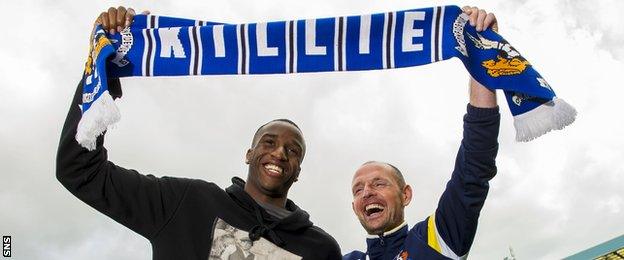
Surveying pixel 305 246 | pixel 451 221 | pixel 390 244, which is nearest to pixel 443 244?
pixel 451 221

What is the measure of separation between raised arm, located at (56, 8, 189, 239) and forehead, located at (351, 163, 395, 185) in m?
1.89

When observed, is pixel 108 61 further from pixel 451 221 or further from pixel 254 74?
pixel 451 221

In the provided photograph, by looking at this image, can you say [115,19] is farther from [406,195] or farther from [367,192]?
[406,195]

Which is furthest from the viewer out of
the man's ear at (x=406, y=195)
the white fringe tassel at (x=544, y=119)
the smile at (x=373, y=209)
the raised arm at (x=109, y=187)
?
the man's ear at (x=406, y=195)

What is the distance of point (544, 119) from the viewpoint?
11.5 ft

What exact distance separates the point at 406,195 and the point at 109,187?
2.68m

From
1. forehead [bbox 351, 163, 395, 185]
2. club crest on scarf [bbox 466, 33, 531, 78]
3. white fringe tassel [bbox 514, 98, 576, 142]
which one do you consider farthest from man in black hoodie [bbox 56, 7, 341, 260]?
club crest on scarf [bbox 466, 33, 531, 78]

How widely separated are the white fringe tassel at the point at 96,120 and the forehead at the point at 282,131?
1.38 m

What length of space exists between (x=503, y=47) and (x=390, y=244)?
1816 mm

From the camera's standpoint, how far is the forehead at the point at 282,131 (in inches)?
162

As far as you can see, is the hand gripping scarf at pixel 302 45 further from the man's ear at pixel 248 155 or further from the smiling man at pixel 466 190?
the man's ear at pixel 248 155

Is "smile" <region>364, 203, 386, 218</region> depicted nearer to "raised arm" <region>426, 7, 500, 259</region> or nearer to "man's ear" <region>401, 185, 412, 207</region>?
"man's ear" <region>401, 185, 412, 207</region>

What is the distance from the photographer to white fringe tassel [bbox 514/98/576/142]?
3424 mm

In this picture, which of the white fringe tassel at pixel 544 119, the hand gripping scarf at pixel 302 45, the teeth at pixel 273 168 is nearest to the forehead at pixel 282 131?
the teeth at pixel 273 168
